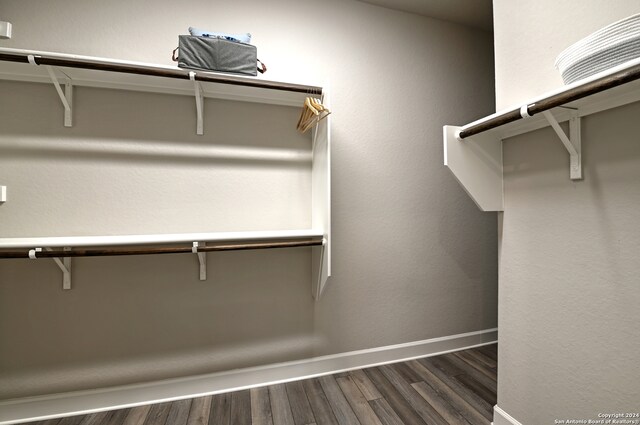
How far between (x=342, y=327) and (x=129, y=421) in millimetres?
1275

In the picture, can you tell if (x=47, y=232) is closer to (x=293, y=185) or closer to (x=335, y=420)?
(x=293, y=185)

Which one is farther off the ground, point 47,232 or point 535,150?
point 535,150

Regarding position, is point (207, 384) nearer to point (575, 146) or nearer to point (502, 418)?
point (502, 418)

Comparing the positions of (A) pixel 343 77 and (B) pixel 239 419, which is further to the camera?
(A) pixel 343 77

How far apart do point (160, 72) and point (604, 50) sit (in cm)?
173

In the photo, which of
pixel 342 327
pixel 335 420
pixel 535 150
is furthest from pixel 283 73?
pixel 335 420

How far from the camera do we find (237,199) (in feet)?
5.70

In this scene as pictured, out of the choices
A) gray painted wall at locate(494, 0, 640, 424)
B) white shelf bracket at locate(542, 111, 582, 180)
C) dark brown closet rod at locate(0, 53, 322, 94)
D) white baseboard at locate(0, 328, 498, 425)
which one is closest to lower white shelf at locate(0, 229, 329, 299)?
white baseboard at locate(0, 328, 498, 425)

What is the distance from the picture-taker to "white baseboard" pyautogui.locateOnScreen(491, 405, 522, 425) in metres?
1.32

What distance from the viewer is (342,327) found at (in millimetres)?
1931

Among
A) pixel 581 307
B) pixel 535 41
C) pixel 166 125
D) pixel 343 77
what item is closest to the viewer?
pixel 581 307

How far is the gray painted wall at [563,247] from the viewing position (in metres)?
0.95

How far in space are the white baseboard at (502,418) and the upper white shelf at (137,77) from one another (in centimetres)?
191

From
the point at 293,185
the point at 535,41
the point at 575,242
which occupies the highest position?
the point at 535,41
